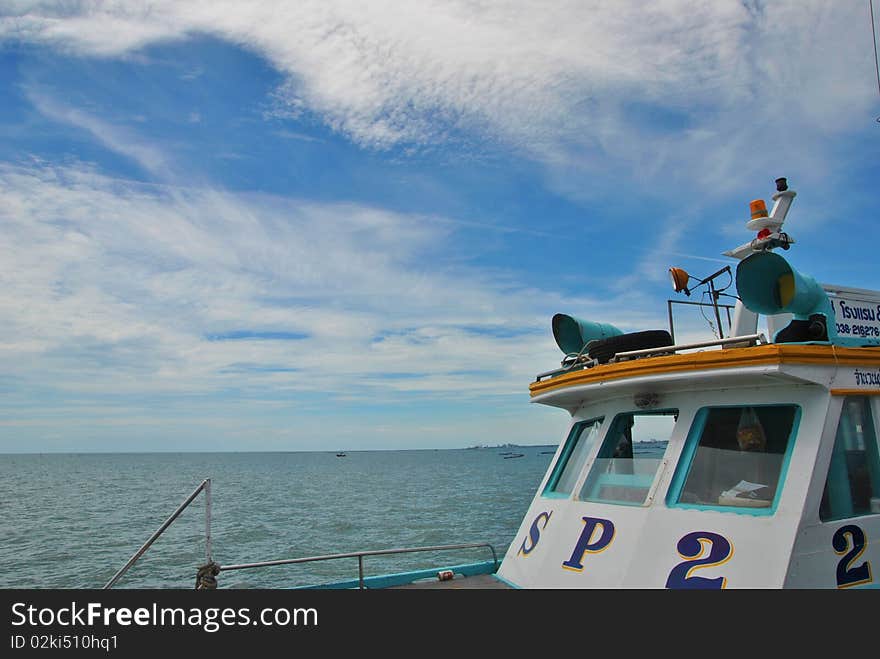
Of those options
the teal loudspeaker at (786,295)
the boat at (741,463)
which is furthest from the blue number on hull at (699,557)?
the teal loudspeaker at (786,295)

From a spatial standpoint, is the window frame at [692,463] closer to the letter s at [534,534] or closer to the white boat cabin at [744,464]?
the white boat cabin at [744,464]

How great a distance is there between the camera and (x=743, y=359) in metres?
5.56

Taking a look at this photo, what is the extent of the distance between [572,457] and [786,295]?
3.01m

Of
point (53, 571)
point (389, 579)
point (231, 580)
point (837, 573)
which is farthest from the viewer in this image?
point (53, 571)

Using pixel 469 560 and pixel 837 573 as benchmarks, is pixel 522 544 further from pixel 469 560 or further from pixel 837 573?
pixel 469 560

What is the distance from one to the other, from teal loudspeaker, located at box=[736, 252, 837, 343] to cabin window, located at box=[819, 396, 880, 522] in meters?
0.73

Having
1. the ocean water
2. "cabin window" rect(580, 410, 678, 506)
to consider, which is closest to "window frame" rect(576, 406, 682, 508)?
"cabin window" rect(580, 410, 678, 506)

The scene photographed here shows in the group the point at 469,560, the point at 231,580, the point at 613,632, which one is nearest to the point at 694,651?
the point at 613,632

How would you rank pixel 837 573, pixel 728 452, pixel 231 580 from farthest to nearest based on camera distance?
pixel 231 580 → pixel 728 452 → pixel 837 573

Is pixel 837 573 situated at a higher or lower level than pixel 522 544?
lower

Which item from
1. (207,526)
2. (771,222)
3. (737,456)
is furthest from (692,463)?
(207,526)

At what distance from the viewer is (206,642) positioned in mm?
4465

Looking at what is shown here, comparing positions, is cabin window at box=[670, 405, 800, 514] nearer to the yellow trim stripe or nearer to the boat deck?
the yellow trim stripe

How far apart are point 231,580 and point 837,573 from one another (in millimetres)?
19346
